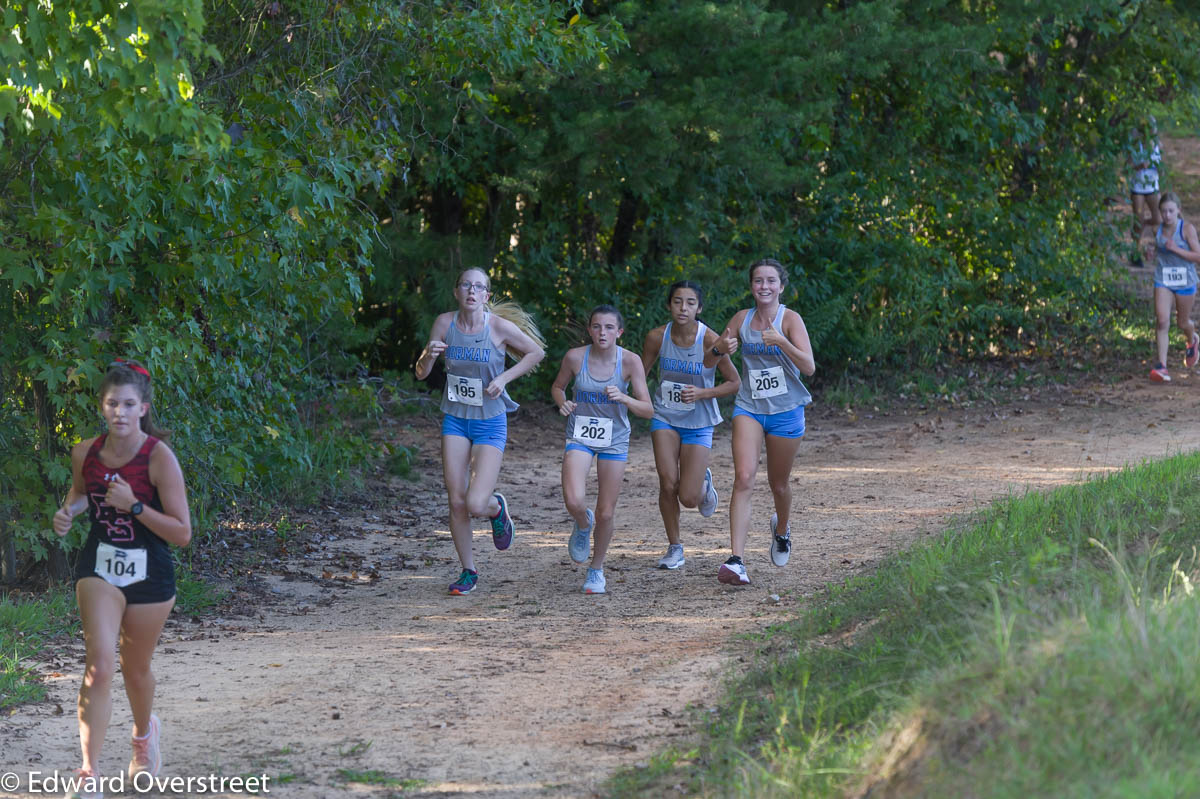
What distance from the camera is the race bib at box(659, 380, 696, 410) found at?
25.8 feet

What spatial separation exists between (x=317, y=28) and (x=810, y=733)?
5854 millimetres

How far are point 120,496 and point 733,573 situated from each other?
157 inches

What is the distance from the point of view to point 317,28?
852cm

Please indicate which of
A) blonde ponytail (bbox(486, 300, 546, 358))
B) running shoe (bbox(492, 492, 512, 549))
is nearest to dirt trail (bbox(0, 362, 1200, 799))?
running shoe (bbox(492, 492, 512, 549))

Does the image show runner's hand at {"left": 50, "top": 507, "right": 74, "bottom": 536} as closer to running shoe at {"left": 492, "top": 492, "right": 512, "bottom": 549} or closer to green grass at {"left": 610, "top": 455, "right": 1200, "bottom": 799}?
green grass at {"left": 610, "top": 455, "right": 1200, "bottom": 799}

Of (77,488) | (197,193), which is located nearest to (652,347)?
(197,193)

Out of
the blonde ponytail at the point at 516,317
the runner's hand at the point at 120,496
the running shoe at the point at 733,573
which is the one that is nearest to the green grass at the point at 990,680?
the running shoe at the point at 733,573

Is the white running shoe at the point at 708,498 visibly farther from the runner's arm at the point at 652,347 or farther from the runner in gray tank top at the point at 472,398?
the runner in gray tank top at the point at 472,398

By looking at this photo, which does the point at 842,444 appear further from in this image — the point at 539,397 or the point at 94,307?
the point at 94,307

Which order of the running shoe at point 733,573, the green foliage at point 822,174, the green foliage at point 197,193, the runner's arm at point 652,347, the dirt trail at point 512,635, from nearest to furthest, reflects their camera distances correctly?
1. the dirt trail at point 512,635
2. the green foliage at point 197,193
3. the running shoe at point 733,573
4. the runner's arm at point 652,347
5. the green foliage at point 822,174

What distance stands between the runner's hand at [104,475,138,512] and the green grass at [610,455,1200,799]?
6.59 ft

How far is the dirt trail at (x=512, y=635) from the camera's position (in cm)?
513

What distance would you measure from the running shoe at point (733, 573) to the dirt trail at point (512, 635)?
3.3 inches

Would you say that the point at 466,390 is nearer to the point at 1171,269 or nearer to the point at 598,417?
the point at 598,417
